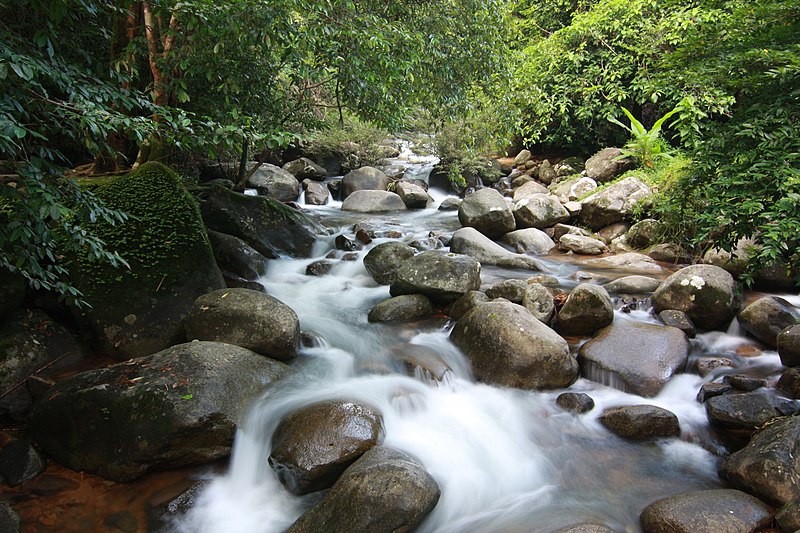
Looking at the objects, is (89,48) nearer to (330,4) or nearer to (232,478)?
(330,4)

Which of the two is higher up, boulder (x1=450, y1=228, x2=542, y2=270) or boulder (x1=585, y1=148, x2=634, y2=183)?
boulder (x1=585, y1=148, x2=634, y2=183)

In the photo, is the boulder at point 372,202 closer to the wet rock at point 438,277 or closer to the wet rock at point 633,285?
the wet rock at point 438,277

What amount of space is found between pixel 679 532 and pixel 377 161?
49.9 feet

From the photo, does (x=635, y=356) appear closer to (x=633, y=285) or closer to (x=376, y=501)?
(x=633, y=285)

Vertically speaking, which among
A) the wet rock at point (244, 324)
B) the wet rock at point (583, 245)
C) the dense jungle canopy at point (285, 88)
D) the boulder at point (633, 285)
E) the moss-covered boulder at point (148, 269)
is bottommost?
the wet rock at point (583, 245)

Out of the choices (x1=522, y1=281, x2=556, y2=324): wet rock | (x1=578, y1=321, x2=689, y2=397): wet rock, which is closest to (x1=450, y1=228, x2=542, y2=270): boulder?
(x1=522, y1=281, x2=556, y2=324): wet rock

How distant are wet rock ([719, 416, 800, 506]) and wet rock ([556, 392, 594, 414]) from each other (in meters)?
1.17

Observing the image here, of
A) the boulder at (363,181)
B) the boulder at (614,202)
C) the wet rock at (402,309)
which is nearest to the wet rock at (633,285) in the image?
the wet rock at (402,309)

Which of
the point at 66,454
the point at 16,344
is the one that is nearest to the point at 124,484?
the point at 66,454

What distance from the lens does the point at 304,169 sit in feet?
50.3

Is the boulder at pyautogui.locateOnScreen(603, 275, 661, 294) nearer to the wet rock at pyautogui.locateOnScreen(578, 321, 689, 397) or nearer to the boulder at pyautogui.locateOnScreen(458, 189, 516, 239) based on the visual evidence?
the wet rock at pyautogui.locateOnScreen(578, 321, 689, 397)

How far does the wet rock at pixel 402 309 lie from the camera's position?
6242 millimetres

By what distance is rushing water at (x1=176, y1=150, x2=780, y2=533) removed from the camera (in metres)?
3.48

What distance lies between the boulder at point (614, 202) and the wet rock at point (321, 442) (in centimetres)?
822
